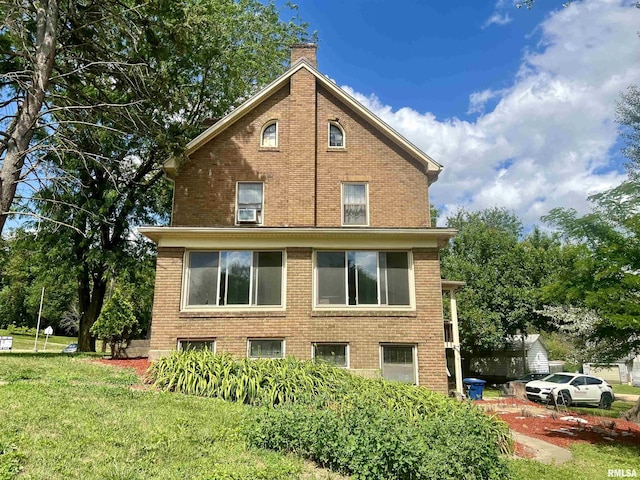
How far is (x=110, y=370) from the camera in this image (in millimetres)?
11414

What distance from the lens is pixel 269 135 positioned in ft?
52.0

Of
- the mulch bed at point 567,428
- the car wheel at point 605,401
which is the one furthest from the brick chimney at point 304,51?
the car wheel at point 605,401

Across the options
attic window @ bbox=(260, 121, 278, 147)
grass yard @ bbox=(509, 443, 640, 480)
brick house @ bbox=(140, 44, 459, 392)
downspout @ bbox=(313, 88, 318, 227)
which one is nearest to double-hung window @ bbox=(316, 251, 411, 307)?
brick house @ bbox=(140, 44, 459, 392)

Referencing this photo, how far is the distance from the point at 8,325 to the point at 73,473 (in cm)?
6976

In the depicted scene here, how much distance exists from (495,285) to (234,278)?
55.1ft

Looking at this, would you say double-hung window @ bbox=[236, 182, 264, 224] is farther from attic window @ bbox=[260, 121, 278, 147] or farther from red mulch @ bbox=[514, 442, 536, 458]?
red mulch @ bbox=[514, 442, 536, 458]

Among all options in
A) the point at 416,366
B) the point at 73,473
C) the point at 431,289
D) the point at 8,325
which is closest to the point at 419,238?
the point at 431,289

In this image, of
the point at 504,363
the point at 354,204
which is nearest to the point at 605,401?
the point at 504,363

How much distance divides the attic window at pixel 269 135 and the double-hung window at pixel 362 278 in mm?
4761

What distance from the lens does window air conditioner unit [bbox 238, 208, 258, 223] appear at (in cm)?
1484

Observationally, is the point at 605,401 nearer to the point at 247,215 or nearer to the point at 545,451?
the point at 545,451

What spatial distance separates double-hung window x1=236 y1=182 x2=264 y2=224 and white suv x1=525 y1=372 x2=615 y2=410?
15.0 metres

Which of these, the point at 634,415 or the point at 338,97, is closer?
the point at 634,415

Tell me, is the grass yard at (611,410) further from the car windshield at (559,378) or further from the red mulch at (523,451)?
the red mulch at (523,451)
